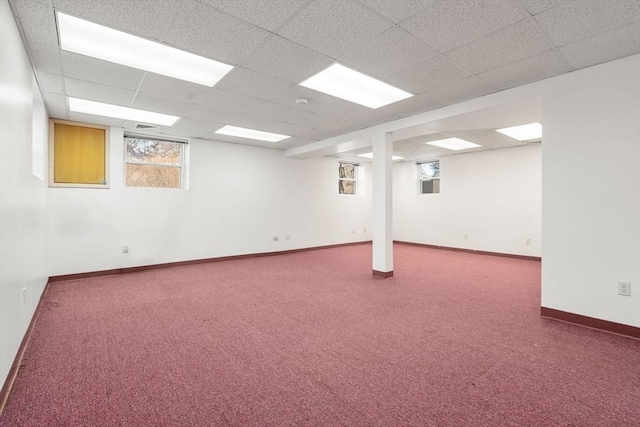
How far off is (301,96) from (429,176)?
5894mm

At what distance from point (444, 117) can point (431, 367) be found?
3124 millimetres

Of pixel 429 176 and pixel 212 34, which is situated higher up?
pixel 212 34

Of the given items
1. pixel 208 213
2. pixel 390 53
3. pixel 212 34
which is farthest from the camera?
pixel 208 213

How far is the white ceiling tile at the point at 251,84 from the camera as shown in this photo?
3029mm

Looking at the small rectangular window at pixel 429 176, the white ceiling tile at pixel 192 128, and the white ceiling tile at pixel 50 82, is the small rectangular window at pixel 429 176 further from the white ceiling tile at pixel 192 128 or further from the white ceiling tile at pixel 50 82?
the white ceiling tile at pixel 50 82

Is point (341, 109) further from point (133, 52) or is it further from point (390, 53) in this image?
point (133, 52)

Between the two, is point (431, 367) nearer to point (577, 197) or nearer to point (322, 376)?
point (322, 376)

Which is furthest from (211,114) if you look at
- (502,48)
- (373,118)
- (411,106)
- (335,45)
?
(502,48)

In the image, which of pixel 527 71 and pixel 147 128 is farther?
pixel 147 128

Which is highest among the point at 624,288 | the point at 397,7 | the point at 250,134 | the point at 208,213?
the point at 250,134

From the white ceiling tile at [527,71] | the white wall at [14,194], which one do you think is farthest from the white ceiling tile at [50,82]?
the white ceiling tile at [527,71]

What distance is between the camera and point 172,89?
3.42 m

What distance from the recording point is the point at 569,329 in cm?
283

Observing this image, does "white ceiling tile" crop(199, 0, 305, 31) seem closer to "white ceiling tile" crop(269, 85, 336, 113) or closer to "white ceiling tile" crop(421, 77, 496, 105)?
"white ceiling tile" crop(269, 85, 336, 113)
